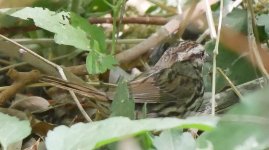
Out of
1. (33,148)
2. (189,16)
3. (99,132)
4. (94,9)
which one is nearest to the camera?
(99,132)

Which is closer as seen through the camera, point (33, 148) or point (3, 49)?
point (33, 148)

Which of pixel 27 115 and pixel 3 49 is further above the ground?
pixel 3 49

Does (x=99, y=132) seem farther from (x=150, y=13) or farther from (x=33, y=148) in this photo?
(x=150, y=13)

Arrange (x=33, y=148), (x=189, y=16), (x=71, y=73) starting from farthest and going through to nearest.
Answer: (x=189, y=16) → (x=71, y=73) → (x=33, y=148)

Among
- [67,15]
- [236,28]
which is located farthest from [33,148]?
[236,28]

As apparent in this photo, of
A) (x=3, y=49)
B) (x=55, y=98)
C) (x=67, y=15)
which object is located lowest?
(x=55, y=98)

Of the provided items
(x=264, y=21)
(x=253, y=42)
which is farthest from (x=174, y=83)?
(x=253, y=42)

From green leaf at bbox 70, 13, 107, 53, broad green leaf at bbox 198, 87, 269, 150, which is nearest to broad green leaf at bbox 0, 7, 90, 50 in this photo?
→ green leaf at bbox 70, 13, 107, 53
